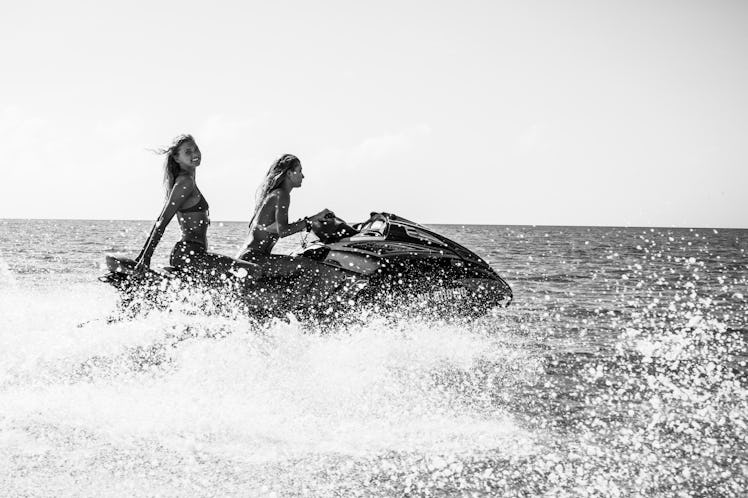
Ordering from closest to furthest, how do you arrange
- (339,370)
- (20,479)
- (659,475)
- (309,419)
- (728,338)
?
(20,479), (659,475), (309,419), (339,370), (728,338)

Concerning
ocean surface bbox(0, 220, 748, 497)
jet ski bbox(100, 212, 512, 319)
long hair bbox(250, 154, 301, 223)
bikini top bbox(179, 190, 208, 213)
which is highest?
long hair bbox(250, 154, 301, 223)

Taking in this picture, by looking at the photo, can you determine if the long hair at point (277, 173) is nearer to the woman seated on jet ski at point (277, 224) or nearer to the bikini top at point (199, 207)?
the woman seated on jet ski at point (277, 224)

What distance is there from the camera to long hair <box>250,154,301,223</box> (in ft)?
19.4

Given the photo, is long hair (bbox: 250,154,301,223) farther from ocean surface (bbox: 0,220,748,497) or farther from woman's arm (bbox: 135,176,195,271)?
ocean surface (bbox: 0,220,748,497)

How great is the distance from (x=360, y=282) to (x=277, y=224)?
2.97ft

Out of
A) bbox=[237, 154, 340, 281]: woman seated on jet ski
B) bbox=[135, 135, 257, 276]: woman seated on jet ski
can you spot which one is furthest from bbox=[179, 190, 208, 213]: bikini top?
bbox=[237, 154, 340, 281]: woman seated on jet ski

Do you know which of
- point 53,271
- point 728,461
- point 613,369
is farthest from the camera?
point 53,271

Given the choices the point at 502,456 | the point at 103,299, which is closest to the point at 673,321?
the point at 502,456

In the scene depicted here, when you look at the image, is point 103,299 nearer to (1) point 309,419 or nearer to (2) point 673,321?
(1) point 309,419

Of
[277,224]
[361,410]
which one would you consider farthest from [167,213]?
[361,410]

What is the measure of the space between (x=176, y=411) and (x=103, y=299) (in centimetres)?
704

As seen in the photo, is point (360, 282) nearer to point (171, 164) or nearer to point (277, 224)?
point (277, 224)

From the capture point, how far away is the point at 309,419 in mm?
4742

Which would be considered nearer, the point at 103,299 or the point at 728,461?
the point at 728,461
